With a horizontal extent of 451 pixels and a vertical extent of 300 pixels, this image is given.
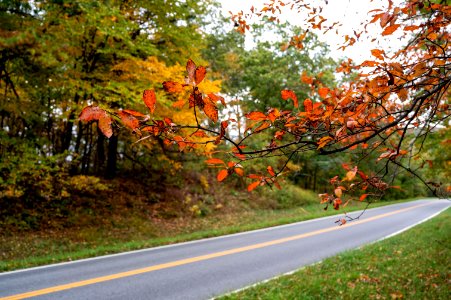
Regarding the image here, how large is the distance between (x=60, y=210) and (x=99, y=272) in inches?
214

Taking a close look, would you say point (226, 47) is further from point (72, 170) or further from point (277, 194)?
point (72, 170)

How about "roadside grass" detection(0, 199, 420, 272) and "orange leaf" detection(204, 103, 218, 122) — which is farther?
"roadside grass" detection(0, 199, 420, 272)

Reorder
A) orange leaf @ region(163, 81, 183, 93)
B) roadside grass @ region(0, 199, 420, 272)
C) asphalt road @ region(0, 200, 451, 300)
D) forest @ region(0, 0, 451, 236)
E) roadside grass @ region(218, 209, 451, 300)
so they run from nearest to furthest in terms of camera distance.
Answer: orange leaf @ region(163, 81, 183, 93), forest @ region(0, 0, 451, 236), roadside grass @ region(218, 209, 451, 300), asphalt road @ region(0, 200, 451, 300), roadside grass @ region(0, 199, 420, 272)

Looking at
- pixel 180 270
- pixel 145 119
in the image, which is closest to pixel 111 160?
pixel 180 270

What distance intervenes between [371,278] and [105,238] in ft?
25.5

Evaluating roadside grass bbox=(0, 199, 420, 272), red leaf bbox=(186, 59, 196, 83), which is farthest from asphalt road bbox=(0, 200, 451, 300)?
red leaf bbox=(186, 59, 196, 83)

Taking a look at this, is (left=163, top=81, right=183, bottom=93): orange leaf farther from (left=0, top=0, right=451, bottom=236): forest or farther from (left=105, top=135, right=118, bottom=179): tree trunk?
(left=105, top=135, right=118, bottom=179): tree trunk

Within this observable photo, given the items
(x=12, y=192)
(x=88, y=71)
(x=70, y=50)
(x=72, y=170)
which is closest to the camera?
(x=12, y=192)

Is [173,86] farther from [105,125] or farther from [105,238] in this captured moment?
[105,238]

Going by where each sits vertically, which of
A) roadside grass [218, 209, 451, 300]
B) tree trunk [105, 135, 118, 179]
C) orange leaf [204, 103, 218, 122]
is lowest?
roadside grass [218, 209, 451, 300]

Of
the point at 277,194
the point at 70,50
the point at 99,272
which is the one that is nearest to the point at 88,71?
the point at 70,50

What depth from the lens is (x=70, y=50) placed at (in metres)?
10.9

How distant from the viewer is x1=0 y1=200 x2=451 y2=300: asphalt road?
584 centimetres

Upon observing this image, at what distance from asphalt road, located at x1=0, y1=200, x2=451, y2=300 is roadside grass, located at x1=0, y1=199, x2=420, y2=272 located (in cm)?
65
